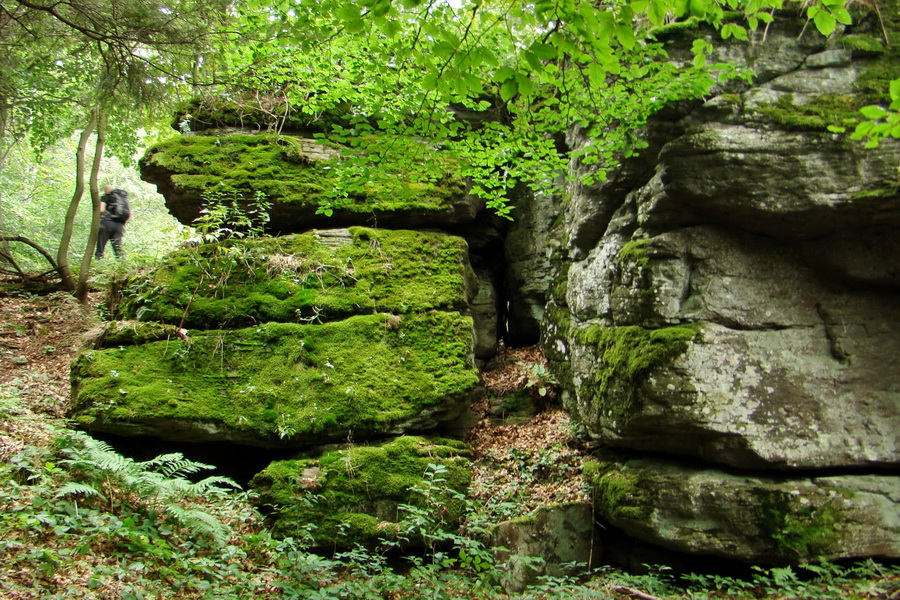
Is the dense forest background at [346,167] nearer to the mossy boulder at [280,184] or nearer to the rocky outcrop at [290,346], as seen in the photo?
the mossy boulder at [280,184]

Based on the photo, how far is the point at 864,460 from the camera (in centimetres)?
532

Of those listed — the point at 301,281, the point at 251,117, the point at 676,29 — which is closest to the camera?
the point at 676,29

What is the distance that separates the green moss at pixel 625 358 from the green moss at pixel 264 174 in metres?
3.82

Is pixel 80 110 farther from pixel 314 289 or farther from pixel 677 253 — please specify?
pixel 677 253

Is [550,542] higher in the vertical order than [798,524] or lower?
lower

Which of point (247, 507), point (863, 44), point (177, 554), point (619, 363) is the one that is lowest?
point (247, 507)

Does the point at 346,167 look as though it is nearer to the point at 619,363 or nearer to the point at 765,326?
the point at 619,363

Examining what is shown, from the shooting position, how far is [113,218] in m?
12.0

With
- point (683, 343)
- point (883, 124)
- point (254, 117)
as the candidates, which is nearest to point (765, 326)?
point (683, 343)

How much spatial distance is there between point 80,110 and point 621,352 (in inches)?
494

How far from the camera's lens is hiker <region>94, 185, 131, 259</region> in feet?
38.3

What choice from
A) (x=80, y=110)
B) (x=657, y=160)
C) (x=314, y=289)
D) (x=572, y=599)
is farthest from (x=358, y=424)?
(x=80, y=110)

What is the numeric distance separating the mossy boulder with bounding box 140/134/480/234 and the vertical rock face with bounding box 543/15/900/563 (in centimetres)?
369

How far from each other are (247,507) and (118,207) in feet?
31.4
